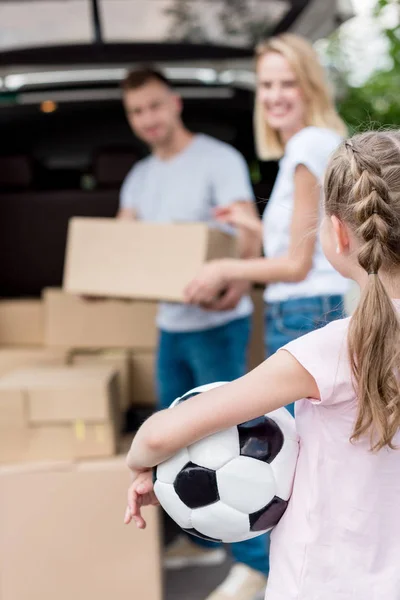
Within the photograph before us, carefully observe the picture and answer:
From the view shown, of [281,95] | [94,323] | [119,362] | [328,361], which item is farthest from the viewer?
[94,323]

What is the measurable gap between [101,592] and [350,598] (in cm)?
120

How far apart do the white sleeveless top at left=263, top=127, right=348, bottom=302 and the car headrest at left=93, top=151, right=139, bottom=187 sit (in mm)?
1749

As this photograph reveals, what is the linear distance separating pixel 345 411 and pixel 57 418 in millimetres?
1186

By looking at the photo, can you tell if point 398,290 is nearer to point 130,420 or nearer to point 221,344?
point 221,344

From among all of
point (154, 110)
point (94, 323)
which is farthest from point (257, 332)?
point (154, 110)

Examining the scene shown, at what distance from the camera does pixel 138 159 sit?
3.57m

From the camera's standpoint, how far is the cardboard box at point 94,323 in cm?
294

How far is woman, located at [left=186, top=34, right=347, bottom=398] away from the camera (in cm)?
176

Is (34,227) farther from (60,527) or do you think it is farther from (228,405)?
(228,405)

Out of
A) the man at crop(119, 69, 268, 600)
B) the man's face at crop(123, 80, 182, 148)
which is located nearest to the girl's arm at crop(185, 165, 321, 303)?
the man at crop(119, 69, 268, 600)

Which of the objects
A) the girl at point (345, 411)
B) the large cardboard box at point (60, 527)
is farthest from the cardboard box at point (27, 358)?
the girl at point (345, 411)

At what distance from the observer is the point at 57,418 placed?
2125 mm

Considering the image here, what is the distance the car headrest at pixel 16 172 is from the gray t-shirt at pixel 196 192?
4.19 ft

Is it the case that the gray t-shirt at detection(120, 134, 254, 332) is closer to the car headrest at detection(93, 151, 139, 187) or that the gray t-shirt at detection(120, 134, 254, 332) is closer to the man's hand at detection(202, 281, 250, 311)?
the man's hand at detection(202, 281, 250, 311)
